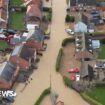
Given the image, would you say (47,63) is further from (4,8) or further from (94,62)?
(4,8)

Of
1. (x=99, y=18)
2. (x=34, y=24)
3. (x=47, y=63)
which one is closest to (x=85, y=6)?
(x=99, y=18)

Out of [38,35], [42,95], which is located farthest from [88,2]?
[42,95]

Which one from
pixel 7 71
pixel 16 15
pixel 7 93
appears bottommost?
pixel 7 93

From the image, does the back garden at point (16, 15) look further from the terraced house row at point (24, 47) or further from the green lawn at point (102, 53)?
the green lawn at point (102, 53)

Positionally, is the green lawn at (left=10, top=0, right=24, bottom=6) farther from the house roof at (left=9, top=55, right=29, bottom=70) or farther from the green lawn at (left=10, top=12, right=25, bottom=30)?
the house roof at (left=9, top=55, right=29, bottom=70)

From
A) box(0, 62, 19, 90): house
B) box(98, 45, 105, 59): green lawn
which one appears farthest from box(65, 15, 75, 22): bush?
box(0, 62, 19, 90): house

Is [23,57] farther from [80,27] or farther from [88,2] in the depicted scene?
[88,2]
